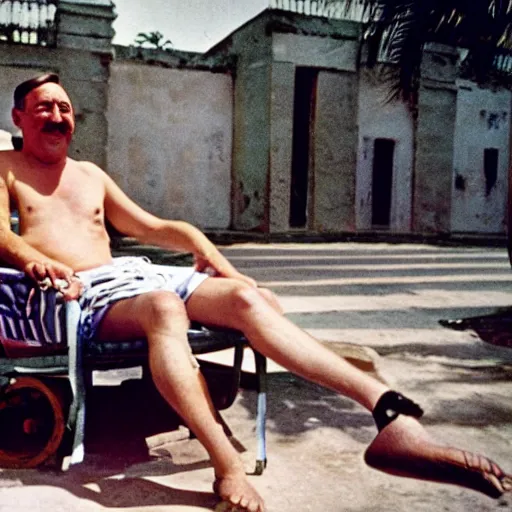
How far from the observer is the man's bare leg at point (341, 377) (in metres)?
2.41

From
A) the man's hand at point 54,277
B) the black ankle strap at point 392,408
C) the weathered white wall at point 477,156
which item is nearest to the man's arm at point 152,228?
the man's hand at point 54,277

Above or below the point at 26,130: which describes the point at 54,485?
below

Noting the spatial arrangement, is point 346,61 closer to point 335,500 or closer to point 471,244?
point 471,244

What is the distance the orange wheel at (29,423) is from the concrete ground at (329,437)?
0.06 meters

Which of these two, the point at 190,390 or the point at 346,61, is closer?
the point at 190,390

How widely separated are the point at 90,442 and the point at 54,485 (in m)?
0.46

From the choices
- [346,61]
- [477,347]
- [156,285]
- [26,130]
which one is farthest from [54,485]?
[346,61]

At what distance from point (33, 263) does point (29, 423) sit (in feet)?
1.84

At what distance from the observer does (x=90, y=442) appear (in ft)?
9.82

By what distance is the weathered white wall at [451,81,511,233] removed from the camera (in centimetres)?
1942

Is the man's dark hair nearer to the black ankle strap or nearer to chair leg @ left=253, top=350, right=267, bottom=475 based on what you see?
chair leg @ left=253, top=350, right=267, bottom=475

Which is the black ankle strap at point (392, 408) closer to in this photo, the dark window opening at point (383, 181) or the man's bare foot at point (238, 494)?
the man's bare foot at point (238, 494)

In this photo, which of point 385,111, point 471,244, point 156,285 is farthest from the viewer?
point 385,111

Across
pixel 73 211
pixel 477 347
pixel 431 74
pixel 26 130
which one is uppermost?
pixel 431 74
